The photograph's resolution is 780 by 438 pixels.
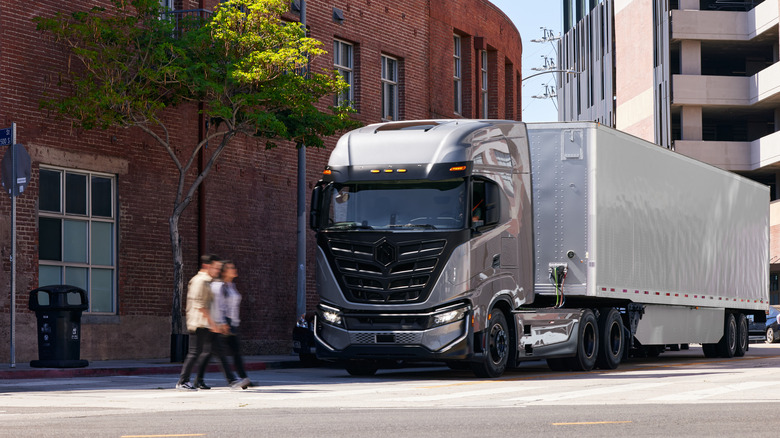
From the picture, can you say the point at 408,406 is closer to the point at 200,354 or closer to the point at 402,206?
the point at 200,354

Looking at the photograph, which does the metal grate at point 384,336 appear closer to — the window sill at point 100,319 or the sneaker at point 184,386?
the sneaker at point 184,386

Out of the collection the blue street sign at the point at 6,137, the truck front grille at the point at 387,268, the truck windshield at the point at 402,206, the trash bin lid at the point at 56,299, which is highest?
the blue street sign at the point at 6,137

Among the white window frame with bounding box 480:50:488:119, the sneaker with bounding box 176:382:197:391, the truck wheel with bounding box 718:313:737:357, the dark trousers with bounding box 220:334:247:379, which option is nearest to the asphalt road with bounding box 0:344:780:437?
the sneaker with bounding box 176:382:197:391

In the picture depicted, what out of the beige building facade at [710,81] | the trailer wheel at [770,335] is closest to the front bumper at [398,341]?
the trailer wheel at [770,335]

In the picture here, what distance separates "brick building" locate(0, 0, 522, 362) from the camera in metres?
22.6

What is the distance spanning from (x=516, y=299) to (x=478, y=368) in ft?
4.52

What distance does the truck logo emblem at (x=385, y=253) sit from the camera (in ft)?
57.8

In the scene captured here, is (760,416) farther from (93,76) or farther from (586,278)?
(93,76)

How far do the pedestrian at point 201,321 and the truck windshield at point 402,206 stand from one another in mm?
2586

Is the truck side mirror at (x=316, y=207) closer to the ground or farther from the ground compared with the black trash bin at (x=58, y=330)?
farther from the ground

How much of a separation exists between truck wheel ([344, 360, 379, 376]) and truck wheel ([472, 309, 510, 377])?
1875 millimetres

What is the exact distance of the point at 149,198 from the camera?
2542cm

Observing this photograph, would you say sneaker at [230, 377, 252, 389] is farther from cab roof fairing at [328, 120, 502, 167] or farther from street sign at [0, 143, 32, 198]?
street sign at [0, 143, 32, 198]

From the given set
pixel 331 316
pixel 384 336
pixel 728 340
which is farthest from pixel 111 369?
pixel 728 340
